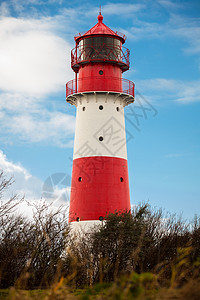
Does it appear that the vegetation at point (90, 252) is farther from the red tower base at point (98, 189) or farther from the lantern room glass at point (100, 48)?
the lantern room glass at point (100, 48)

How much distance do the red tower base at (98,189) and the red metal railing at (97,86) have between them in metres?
4.52

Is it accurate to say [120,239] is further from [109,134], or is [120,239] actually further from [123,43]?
[123,43]

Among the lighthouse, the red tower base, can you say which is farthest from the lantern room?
the red tower base

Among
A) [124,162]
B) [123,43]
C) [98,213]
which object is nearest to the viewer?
[98,213]

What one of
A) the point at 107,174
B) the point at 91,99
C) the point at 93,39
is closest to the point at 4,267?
the point at 107,174

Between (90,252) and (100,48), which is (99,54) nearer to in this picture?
(100,48)

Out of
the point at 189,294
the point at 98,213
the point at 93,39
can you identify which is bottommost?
the point at 189,294

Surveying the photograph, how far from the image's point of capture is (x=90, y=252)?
62.3 feet

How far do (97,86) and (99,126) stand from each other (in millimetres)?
2699

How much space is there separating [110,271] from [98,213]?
692cm

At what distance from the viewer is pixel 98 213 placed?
80.1 ft

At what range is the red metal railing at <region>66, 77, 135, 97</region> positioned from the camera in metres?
26.5

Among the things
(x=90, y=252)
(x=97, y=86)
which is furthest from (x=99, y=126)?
(x=90, y=252)

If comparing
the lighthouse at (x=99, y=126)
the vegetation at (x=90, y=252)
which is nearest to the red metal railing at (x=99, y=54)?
the lighthouse at (x=99, y=126)
